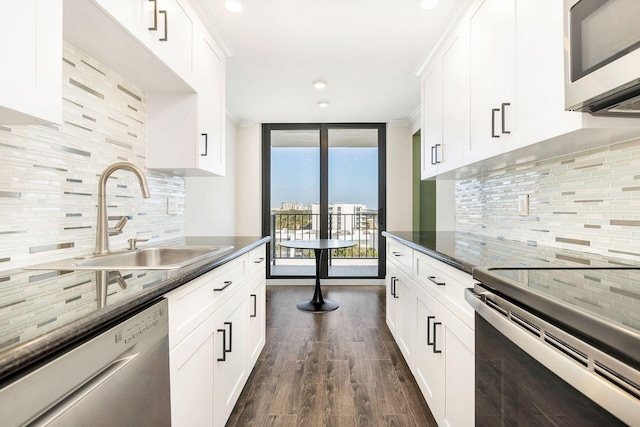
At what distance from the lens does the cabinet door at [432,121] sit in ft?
7.61

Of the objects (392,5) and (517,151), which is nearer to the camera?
(517,151)

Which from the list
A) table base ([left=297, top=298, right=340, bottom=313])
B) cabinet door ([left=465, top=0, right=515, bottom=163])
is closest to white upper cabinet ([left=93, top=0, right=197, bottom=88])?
cabinet door ([left=465, top=0, right=515, bottom=163])

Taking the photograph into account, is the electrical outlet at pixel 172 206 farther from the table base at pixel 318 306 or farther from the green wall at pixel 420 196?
the green wall at pixel 420 196

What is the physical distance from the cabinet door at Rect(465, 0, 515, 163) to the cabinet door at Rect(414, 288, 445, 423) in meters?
0.86

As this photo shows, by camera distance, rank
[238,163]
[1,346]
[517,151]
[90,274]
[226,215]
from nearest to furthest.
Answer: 1. [1,346]
2. [90,274]
3. [517,151]
4. [226,215]
5. [238,163]

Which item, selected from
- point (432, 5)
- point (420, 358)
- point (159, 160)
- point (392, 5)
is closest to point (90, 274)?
point (159, 160)

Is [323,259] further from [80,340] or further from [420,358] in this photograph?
[80,340]

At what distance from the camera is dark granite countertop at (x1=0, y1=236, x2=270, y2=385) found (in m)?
0.48

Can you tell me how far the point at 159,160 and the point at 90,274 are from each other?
1.18 meters

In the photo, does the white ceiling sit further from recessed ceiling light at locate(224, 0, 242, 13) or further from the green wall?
the green wall

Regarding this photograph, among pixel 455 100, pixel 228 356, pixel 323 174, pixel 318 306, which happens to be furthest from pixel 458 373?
pixel 323 174

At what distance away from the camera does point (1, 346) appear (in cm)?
47

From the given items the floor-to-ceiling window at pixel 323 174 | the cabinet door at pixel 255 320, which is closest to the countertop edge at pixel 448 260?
the cabinet door at pixel 255 320

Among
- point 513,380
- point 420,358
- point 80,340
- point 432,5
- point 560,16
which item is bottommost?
point 420,358
